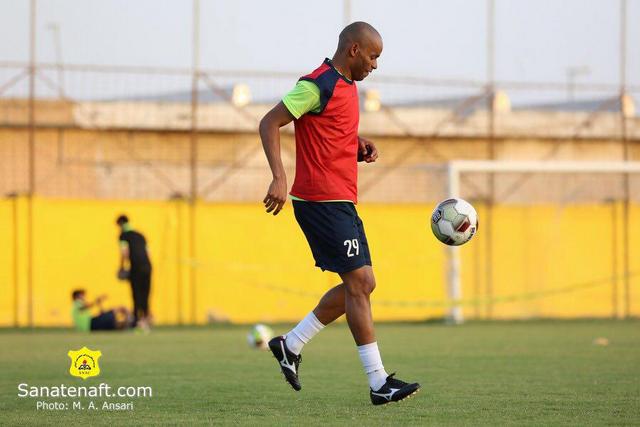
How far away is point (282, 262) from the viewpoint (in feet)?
69.9

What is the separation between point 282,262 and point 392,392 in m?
14.2

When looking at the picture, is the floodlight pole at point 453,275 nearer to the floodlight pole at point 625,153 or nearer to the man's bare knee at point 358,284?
the floodlight pole at point 625,153

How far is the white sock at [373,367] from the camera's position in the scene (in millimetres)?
7297

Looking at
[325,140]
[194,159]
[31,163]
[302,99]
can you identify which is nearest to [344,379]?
[325,140]

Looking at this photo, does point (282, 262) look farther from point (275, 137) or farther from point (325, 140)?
point (275, 137)

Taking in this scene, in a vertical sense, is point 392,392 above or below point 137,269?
below

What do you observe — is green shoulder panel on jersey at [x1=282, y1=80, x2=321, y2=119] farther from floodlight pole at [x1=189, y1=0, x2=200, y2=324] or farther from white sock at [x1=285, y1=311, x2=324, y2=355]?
floodlight pole at [x1=189, y1=0, x2=200, y2=324]

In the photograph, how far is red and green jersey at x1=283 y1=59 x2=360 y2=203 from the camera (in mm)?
7441

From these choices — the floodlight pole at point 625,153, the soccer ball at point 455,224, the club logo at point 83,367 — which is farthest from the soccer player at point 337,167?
the floodlight pole at point 625,153

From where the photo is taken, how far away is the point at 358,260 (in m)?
7.41

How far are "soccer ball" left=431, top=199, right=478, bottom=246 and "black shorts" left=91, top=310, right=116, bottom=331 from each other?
33.9 ft

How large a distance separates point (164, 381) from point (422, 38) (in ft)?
50.4

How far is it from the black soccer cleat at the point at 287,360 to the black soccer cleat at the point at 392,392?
0.60 meters

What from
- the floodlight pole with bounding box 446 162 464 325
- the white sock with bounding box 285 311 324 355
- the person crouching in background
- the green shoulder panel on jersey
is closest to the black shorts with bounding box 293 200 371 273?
the white sock with bounding box 285 311 324 355
